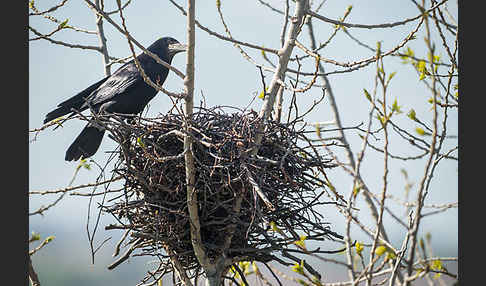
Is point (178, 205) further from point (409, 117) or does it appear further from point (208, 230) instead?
point (409, 117)

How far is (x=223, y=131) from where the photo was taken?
11.0ft

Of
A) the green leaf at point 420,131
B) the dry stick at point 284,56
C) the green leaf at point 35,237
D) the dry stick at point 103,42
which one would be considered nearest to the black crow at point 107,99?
the dry stick at point 103,42

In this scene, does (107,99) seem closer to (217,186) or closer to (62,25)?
(62,25)

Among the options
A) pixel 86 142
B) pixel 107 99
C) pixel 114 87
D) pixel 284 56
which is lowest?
pixel 284 56

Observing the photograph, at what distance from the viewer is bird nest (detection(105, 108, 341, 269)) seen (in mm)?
3039

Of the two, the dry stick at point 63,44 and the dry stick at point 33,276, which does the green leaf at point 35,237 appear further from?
the dry stick at point 63,44

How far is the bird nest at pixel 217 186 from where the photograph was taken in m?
3.04

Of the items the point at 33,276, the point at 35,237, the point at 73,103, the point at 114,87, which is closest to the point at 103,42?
the point at 114,87

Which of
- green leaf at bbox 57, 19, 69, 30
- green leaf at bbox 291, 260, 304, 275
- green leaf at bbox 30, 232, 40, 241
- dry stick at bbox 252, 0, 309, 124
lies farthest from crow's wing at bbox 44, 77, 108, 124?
green leaf at bbox 291, 260, 304, 275

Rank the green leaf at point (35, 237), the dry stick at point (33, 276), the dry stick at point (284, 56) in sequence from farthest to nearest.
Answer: the green leaf at point (35, 237) < the dry stick at point (284, 56) < the dry stick at point (33, 276)

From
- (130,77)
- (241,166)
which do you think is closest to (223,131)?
(241,166)

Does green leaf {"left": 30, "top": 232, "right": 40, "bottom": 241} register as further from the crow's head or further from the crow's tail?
the crow's head

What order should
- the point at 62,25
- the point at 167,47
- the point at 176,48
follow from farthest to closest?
the point at 167,47 → the point at 176,48 → the point at 62,25

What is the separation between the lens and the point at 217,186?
10.2 feet
